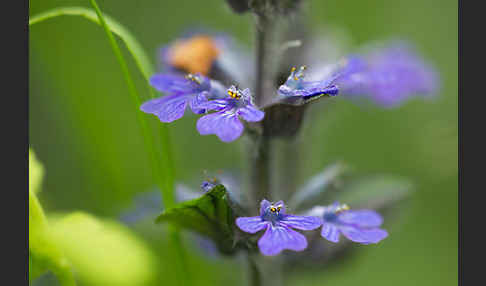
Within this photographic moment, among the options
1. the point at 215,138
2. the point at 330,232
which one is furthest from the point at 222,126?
the point at 215,138

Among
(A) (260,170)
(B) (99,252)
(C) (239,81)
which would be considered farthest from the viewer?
(C) (239,81)

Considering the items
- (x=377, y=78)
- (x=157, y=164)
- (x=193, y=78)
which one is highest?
(x=377, y=78)

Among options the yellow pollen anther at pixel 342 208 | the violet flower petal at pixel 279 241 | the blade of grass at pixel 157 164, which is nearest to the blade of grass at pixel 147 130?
the blade of grass at pixel 157 164

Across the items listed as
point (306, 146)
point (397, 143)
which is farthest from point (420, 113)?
point (306, 146)

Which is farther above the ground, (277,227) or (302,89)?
(302,89)

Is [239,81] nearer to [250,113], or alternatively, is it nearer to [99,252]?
[250,113]

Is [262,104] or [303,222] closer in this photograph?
[303,222]
